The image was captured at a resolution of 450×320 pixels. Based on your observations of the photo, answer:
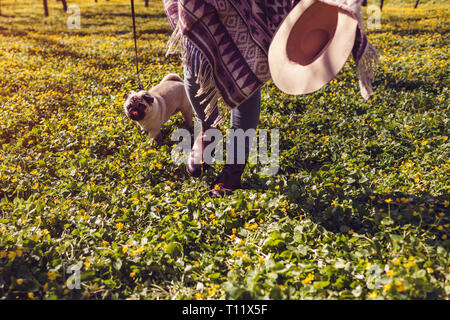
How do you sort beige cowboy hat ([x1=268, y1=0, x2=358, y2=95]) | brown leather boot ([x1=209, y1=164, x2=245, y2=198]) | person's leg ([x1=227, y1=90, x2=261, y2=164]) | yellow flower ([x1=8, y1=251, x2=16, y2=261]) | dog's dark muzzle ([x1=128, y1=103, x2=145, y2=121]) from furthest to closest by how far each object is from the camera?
dog's dark muzzle ([x1=128, y1=103, x2=145, y2=121]) < brown leather boot ([x1=209, y1=164, x2=245, y2=198]) < person's leg ([x1=227, y1=90, x2=261, y2=164]) < yellow flower ([x1=8, y1=251, x2=16, y2=261]) < beige cowboy hat ([x1=268, y1=0, x2=358, y2=95])

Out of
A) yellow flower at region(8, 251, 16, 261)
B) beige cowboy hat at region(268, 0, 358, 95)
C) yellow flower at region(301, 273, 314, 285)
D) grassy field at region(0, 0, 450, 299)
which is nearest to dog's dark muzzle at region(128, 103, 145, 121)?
grassy field at region(0, 0, 450, 299)

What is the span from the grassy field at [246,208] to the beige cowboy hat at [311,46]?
3.83 feet

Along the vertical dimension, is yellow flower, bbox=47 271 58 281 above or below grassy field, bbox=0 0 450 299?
below

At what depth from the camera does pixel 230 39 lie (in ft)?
7.17

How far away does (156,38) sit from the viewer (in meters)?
12.2

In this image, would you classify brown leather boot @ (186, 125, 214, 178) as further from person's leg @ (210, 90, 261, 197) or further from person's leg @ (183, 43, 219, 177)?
person's leg @ (210, 90, 261, 197)

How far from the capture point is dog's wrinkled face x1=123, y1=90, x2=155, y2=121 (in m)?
3.69

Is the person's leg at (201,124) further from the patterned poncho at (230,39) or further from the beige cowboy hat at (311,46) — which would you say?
the beige cowboy hat at (311,46)

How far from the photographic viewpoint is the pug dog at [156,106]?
3725mm

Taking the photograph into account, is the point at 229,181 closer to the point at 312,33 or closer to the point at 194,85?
the point at 194,85

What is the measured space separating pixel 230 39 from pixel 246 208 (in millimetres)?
1390

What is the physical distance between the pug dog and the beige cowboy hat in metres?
2.24

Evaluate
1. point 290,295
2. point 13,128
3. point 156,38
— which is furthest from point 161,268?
point 156,38

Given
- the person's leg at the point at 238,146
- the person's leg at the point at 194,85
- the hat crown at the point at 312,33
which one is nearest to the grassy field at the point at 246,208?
the person's leg at the point at 238,146
